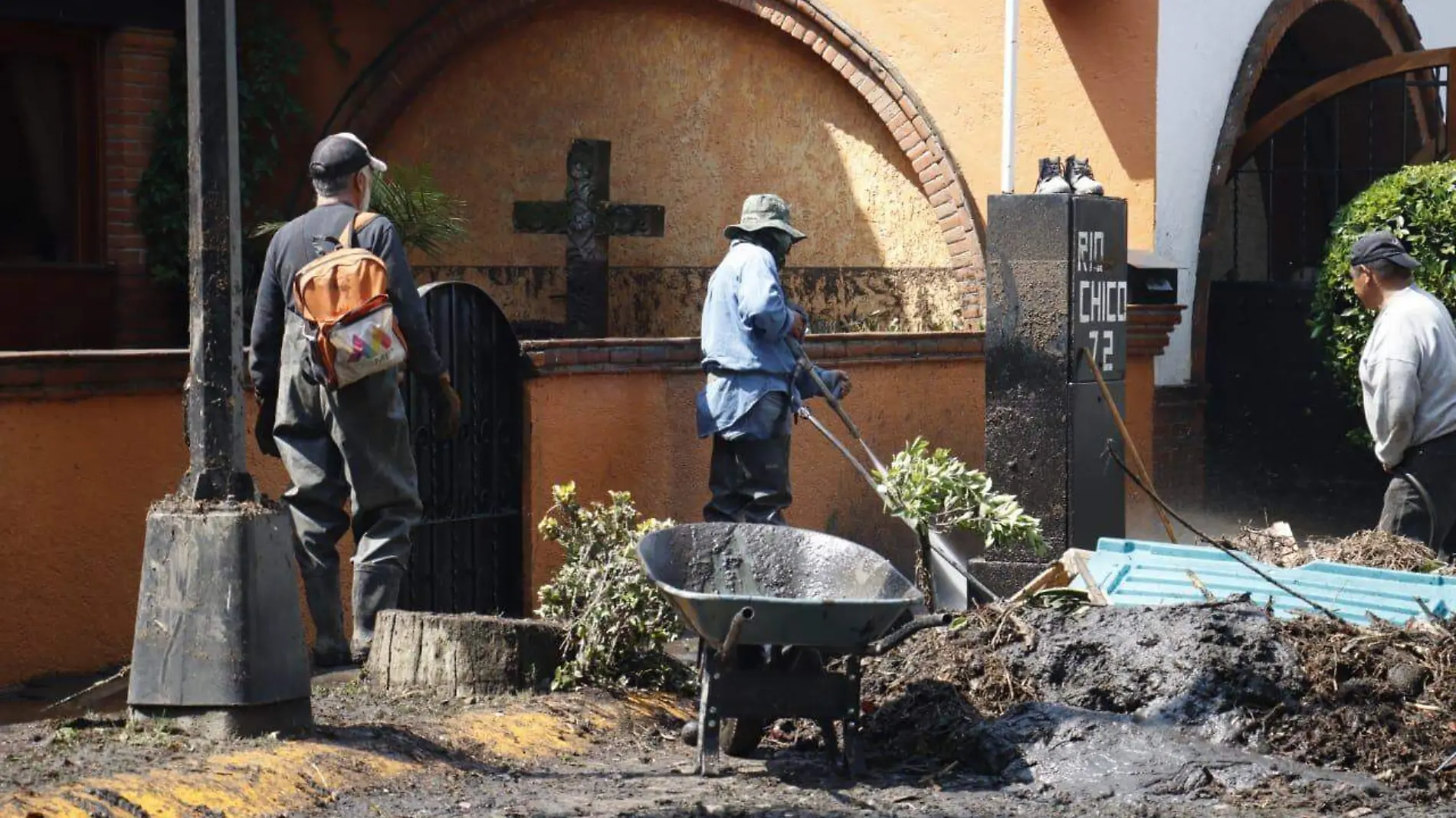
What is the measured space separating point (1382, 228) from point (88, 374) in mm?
7546

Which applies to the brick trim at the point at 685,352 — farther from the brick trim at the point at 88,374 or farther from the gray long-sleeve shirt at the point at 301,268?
the brick trim at the point at 88,374

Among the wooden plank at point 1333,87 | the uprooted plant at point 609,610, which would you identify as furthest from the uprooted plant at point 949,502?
the wooden plank at point 1333,87

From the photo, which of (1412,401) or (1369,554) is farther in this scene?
(1412,401)

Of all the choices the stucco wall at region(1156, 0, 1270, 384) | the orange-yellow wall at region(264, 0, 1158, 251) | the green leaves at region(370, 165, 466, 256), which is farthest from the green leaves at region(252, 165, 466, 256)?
the stucco wall at region(1156, 0, 1270, 384)

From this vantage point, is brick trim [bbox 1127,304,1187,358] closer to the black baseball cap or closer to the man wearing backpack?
the man wearing backpack

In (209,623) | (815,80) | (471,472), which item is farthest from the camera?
(815,80)

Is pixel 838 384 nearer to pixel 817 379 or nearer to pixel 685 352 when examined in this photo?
pixel 817 379

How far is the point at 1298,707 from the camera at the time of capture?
616cm

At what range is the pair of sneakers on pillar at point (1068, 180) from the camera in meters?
9.12

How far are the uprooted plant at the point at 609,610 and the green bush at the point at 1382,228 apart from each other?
5.43 meters

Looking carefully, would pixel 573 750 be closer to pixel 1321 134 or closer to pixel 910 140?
pixel 910 140

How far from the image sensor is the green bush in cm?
1094

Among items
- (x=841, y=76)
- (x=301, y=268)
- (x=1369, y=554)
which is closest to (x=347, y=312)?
(x=301, y=268)

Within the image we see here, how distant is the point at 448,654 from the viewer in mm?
6531
